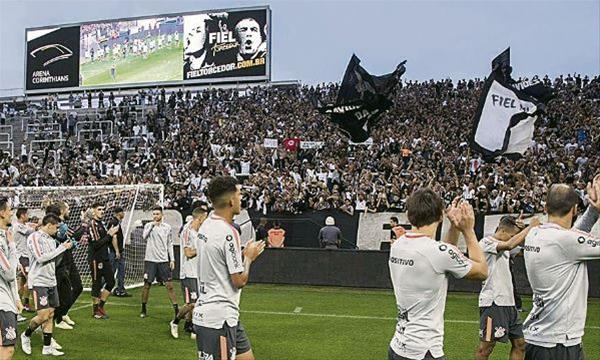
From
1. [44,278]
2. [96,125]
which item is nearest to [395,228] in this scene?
[44,278]

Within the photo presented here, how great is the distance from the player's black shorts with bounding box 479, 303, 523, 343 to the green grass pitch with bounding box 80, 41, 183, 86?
34164mm

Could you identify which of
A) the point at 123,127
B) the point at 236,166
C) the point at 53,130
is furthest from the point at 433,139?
the point at 53,130

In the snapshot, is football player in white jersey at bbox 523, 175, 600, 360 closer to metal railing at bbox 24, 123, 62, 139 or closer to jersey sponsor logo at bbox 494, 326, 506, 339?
jersey sponsor logo at bbox 494, 326, 506, 339

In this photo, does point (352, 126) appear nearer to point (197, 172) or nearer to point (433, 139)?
point (433, 139)

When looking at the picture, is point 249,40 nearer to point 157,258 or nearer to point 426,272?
point 157,258

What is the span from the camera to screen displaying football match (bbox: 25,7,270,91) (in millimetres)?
38469

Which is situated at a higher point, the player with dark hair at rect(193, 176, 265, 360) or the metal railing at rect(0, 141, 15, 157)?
the metal railing at rect(0, 141, 15, 157)

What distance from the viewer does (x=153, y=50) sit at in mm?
42031

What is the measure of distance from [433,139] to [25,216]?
16275 mm

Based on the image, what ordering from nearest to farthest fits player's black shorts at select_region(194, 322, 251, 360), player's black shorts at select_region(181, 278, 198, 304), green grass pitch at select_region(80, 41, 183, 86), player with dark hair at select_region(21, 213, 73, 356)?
player's black shorts at select_region(194, 322, 251, 360)
player with dark hair at select_region(21, 213, 73, 356)
player's black shorts at select_region(181, 278, 198, 304)
green grass pitch at select_region(80, 41, 183, 86)

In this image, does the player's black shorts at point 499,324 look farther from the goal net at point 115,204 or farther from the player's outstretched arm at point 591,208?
the goal net at point 115,204

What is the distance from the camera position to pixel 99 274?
14.0 metres

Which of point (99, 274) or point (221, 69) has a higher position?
point (221, 69)

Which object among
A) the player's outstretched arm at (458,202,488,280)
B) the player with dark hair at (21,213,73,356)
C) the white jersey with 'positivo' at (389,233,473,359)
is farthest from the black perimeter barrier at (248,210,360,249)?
the player's outstretched arm at (458,202,488,280)
